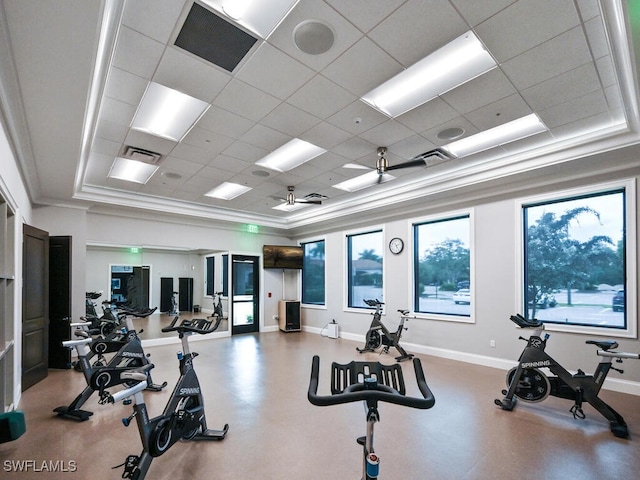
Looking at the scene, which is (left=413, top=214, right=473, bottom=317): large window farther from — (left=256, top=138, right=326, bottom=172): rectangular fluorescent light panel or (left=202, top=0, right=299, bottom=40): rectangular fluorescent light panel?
(left=202, top=0, right=299, bottom=40): rectangular fluorescent light panel

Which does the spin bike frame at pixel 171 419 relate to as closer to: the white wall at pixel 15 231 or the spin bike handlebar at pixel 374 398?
the spin bike handlebar at pixel 374 398

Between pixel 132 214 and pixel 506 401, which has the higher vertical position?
pixel 132 214

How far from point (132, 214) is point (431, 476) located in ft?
24.3

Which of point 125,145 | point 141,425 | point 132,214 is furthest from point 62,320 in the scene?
point 141,425

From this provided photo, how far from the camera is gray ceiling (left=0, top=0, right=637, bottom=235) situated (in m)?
2.31

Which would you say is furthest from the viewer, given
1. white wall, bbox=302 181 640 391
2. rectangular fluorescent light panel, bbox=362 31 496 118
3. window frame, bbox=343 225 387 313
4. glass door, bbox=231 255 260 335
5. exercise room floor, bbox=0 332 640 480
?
glass door, bbox=231 255 260 335

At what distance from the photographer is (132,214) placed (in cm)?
738

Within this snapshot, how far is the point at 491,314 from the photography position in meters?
5.66

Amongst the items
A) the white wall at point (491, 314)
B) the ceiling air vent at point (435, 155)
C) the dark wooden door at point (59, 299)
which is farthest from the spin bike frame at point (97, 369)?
the white wall at point (491, 314)

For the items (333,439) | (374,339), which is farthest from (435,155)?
(333,439)

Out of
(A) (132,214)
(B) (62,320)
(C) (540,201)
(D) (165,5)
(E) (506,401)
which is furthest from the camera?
(A) (132,214)

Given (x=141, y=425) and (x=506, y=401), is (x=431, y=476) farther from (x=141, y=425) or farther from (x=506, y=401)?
(x=141, y=425)

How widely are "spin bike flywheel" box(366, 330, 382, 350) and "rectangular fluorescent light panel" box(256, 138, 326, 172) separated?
11.9ft

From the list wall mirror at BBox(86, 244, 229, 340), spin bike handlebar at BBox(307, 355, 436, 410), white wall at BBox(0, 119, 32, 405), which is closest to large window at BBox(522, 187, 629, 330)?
spin bike handlebar at BBox(307, 355, 436, 410)
